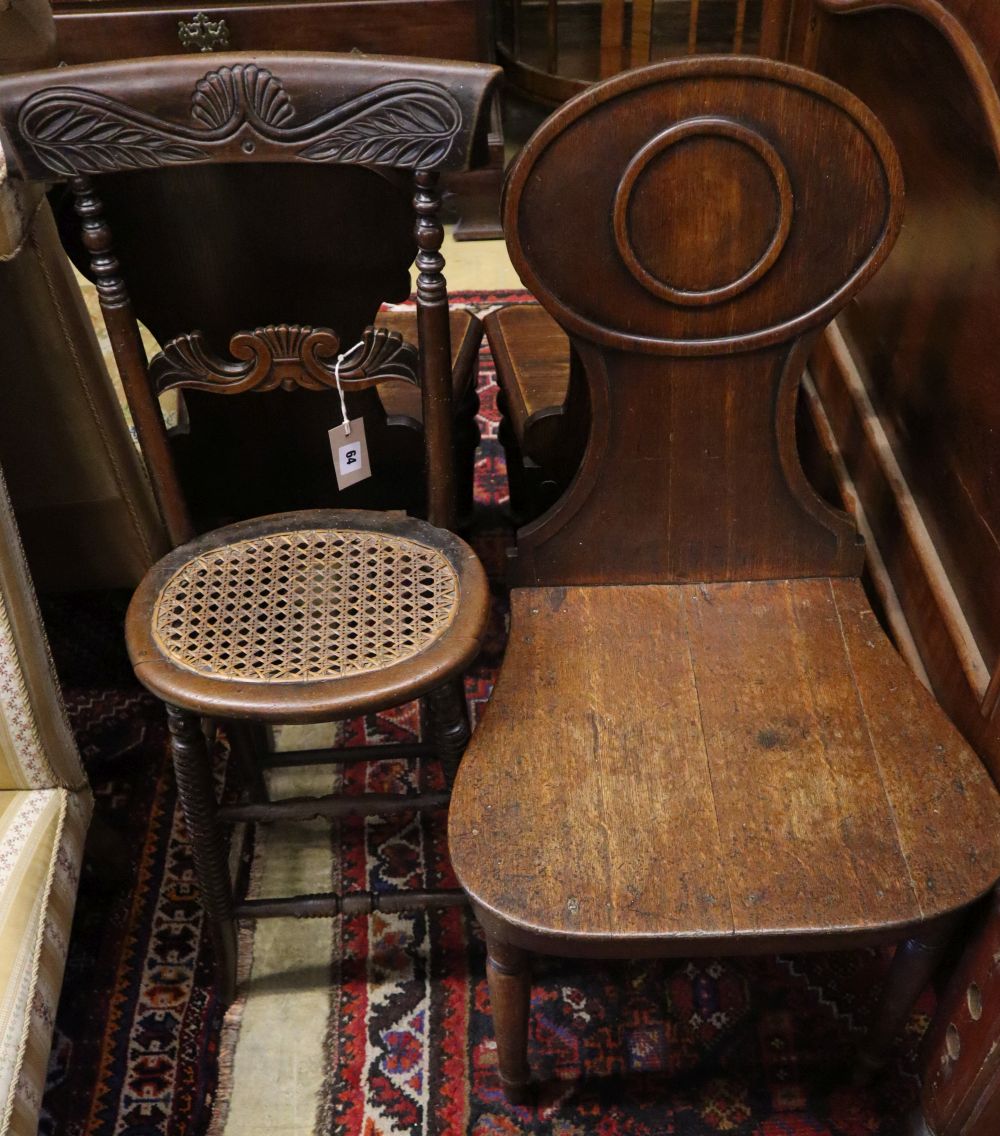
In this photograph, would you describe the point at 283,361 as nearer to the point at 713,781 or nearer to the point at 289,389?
the point at 289,389

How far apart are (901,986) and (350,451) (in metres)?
0.93

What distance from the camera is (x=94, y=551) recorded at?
1.90 meters

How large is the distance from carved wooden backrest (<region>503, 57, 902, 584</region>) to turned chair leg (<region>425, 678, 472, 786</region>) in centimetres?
19

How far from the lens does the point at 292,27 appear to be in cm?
295

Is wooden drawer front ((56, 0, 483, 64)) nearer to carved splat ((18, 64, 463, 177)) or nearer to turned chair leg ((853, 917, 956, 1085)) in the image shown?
carved splat ((18, 64, 463, 177))

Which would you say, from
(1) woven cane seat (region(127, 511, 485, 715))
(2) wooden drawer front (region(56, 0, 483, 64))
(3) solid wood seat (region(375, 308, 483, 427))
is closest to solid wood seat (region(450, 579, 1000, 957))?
(1) woven cane seat (region(127, 511, 485, 715))

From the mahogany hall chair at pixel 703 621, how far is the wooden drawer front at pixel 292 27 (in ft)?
6.90

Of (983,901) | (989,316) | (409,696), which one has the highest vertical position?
(989,316)

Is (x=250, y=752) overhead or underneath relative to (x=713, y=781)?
underneath

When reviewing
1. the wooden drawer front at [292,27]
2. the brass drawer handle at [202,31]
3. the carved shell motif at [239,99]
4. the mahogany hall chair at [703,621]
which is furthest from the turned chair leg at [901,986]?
the brass drawer handle at [202,31]

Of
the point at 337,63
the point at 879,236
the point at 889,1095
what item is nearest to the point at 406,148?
the point at 337,63

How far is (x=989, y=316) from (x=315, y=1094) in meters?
1.32

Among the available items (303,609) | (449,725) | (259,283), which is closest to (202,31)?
(259,283)

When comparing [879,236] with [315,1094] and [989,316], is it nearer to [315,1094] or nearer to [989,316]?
[989,316]
